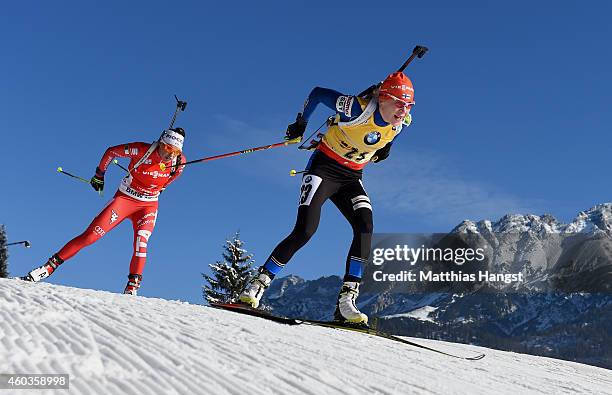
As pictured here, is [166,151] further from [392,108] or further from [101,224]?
[392,108]

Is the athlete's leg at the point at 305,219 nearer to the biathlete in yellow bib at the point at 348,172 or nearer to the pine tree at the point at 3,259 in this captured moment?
the biathlete in yellow bib at the point at 348,172

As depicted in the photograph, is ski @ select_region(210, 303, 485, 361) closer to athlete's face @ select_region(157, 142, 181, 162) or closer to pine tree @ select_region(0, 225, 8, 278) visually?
athlete's face @ select_region(157, 142, 181, 162)

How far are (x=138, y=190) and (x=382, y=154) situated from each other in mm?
3526

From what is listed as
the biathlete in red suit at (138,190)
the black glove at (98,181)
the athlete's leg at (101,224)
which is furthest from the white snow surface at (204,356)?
the black glove at (98,181)

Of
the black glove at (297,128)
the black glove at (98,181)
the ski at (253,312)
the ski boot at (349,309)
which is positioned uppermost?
the black glove at (297,128)

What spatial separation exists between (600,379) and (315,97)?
3.74 metres

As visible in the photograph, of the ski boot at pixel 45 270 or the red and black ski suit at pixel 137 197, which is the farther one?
the red and black ski suit at pixel 137 197

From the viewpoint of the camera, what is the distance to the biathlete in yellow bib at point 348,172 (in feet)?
20.9

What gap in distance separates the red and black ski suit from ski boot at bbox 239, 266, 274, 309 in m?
2.82

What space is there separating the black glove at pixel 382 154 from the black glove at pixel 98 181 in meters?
4.10

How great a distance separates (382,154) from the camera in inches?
278

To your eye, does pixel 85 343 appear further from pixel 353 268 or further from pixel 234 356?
pixel 353 268

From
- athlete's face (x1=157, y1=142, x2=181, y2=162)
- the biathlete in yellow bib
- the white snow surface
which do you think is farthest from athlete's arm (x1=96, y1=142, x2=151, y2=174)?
the white snow surface

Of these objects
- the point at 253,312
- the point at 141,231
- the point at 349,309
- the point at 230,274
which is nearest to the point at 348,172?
the point at 349,309
